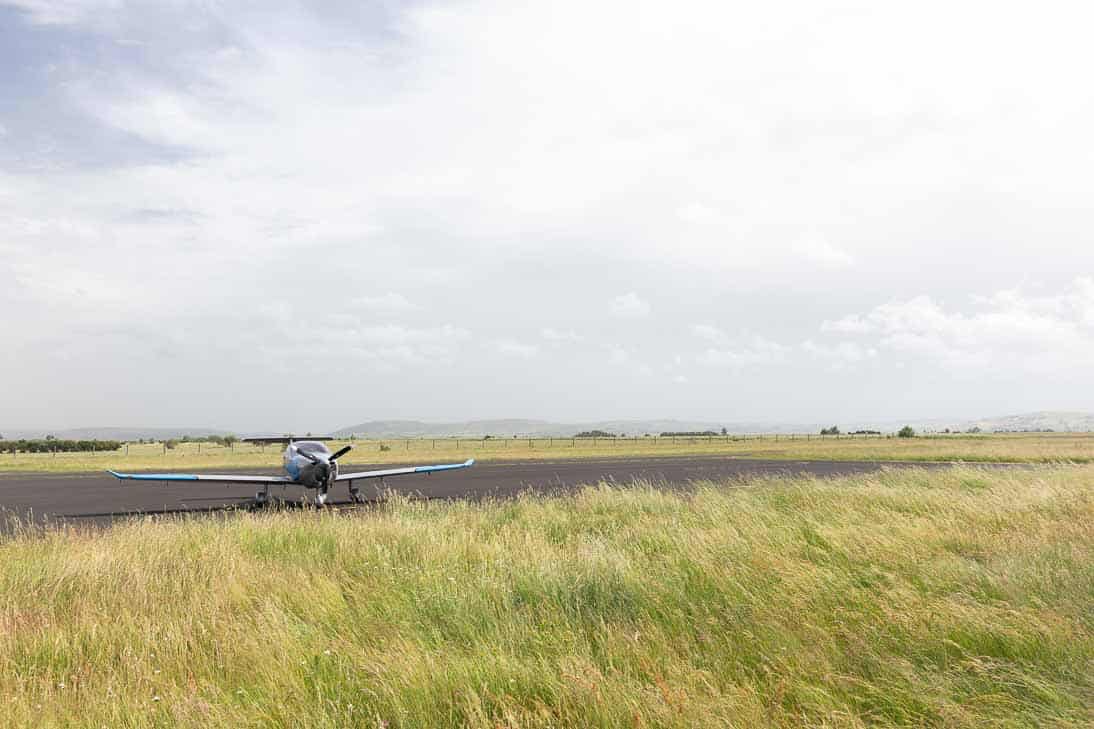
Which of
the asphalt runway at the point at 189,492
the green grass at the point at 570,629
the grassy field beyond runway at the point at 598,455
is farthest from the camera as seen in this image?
the grassy field beyond runway at the point at 598,455

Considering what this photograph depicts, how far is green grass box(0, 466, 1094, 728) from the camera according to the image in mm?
3990

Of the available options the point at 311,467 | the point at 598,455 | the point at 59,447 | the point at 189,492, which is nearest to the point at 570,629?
the point at 311,467

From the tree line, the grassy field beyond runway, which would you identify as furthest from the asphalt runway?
the tree line

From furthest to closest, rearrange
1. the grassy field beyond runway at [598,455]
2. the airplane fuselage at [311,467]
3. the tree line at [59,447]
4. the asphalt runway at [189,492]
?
the tree line at [59,447], the grassy field beyond runway at [598,455], the airplane fuselage at [311,467], the asphalt runway at [189,492]

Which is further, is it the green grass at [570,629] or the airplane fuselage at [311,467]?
the airplane fuselage at [311,467]

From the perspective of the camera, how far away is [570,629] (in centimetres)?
514

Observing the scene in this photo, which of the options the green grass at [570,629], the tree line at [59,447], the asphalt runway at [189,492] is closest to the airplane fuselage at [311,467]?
the asphalt runway at [189,492]

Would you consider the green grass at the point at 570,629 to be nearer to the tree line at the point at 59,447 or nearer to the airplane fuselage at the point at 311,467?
the airplane fuselage at the point at 311,467

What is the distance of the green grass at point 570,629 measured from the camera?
3.99 meters

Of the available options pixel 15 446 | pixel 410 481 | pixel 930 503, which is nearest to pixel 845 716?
pixel 930 503

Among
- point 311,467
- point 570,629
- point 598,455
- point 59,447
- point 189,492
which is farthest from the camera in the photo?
point 59,447

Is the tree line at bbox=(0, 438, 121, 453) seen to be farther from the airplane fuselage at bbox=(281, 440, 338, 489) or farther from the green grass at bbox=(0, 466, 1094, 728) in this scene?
the green grass at bbox=(0, 466, 1094, 728)

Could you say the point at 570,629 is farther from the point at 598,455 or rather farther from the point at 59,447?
the point at 59,447

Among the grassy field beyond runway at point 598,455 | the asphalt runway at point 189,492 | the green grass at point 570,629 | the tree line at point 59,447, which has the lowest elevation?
the tree line at point 59,447
